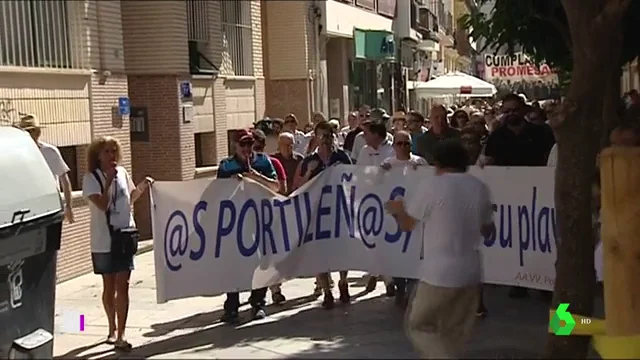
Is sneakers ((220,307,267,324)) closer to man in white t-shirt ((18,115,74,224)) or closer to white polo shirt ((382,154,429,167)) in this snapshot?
white polo shirt ((382,154,429,167))

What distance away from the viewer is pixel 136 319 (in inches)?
345

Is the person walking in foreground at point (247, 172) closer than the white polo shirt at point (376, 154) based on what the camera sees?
Yes

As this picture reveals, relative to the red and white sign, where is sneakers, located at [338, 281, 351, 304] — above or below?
below

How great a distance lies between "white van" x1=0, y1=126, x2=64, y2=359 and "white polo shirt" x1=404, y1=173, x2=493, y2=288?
9.19ft

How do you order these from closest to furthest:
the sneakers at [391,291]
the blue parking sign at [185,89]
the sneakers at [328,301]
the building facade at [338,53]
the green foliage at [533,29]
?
the sneakers at [328,301] < the sneakers at [391,291] < the green foliage at [533,29] < the blue parking sign at [185,89] < the building facade at [338,53]

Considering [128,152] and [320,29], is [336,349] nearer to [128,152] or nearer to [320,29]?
[128,152]

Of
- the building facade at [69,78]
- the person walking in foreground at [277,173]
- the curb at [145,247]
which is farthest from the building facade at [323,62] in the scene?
the person walking in foreground at [277,173]

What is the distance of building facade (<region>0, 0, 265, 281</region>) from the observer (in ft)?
35.1

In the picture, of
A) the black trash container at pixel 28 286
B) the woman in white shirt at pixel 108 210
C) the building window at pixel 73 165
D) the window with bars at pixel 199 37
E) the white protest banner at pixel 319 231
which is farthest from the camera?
the window with bars at pixel 199 37

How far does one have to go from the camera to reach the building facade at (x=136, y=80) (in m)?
10.7

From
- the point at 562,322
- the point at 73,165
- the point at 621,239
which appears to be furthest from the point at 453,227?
the point at 73,165

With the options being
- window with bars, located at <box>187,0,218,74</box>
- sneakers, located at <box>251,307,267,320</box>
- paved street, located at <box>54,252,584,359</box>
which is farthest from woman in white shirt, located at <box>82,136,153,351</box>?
window with bars, located at <box>187,0,218,74</box>

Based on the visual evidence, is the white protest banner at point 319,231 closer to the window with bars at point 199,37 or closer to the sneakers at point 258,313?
the sneakers at point 258,313

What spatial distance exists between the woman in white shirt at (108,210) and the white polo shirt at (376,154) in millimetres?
2663
